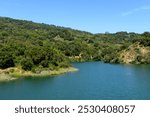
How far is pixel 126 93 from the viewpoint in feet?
183

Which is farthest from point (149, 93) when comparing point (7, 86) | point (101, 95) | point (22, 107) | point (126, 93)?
point (22, 107)

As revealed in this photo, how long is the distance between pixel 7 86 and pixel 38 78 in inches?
575

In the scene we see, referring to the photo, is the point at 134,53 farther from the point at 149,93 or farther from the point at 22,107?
the point at 22,107

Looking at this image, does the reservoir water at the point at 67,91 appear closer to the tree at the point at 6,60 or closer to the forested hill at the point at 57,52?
the forested hill at the point at 57,52

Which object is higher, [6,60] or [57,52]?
[57,52]

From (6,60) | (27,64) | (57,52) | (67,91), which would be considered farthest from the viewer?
(57,52)

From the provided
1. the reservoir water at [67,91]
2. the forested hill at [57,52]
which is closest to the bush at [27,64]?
the forested hill at [57,52]

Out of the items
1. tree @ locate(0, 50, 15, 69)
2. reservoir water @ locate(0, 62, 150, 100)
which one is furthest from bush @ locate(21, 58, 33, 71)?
reservoir water @ locate(0, 62, 150, 100)

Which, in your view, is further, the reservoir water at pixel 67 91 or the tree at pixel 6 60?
the tree at pixel 6 60

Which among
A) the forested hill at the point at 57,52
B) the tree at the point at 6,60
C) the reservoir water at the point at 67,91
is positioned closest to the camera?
the reservoir water at the point at 67,91

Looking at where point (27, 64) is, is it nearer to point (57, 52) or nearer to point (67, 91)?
point (57, 52)

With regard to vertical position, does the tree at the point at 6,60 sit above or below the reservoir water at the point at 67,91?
above

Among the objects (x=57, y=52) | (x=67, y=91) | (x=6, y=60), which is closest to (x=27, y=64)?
(x=6, y=60)

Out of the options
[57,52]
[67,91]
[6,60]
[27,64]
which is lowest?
[67,91]
